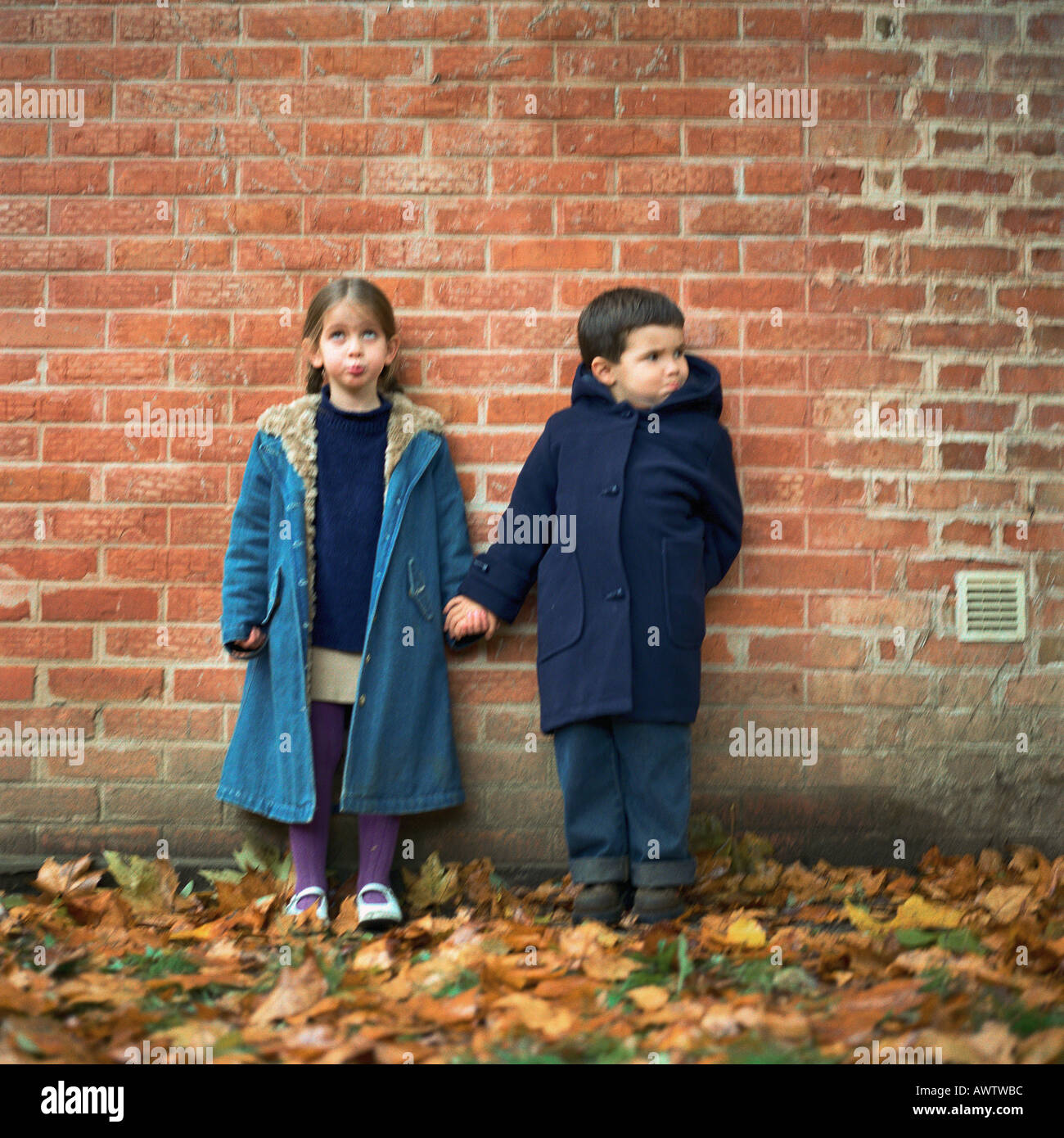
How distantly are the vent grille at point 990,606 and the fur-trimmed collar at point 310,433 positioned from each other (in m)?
1.74

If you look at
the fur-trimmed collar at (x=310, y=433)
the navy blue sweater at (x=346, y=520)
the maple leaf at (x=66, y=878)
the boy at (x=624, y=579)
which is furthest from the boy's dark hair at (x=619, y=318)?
the maple leaf at (x=66, y=878)

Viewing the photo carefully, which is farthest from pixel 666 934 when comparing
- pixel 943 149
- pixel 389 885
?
pixel 943 149

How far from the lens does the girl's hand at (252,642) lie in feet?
10.0

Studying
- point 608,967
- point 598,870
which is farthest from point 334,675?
point 608,967

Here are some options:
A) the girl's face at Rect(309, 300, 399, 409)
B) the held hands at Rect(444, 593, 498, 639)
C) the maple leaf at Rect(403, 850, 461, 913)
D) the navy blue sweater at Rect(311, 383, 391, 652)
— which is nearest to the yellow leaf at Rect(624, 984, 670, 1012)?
the maple leaf at Rect(403, 850, 461, 913)

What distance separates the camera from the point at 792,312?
333cm

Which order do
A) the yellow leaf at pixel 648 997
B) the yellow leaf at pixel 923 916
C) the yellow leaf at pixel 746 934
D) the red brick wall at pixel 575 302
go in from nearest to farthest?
1. the yellow leaf at pixel 648 997
2. the yellow leaf at pixel 746 934
3. the yellow leaf at pixel 923 916
4. the red brick wall at pixel 575 302

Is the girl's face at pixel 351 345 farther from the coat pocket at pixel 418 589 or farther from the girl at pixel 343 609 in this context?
the coat pocket at pixel 418 589

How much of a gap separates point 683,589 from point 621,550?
21cm

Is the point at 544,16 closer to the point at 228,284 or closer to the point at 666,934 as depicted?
the point at 228,284

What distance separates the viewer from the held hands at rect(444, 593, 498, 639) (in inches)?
122

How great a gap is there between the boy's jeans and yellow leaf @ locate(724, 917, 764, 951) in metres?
0.24

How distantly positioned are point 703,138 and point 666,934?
7.89 feet

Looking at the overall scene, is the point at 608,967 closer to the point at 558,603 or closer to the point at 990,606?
the point at 558,603
